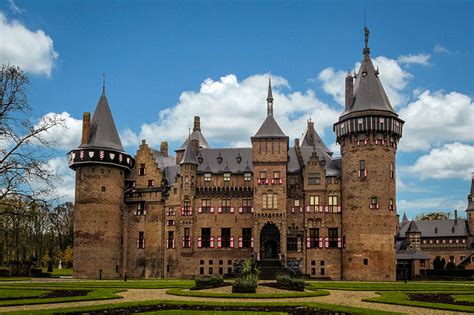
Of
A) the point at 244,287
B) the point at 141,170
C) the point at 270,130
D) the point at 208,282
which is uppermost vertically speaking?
the point at 270,130

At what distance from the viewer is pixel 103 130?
6256 cm

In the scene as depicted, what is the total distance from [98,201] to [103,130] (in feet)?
27.1

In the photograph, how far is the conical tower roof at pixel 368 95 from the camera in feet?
187

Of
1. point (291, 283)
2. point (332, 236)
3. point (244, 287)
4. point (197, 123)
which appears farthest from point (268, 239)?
point (244, 287)

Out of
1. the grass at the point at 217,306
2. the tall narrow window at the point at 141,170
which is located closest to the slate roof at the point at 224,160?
the tall narrow window at the point at 141,170

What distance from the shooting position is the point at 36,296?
27828 millimetres

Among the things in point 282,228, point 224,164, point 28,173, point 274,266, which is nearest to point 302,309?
point 28,173

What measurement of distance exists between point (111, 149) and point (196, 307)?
4090cm

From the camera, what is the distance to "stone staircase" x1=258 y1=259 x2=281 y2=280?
49.9m

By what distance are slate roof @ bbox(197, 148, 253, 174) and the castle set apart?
0.42 ft

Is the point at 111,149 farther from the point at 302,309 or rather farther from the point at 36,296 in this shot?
the point at 302,309

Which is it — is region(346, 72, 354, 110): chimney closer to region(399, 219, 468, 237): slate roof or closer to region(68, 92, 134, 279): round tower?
region(68, 92, 134, 279): round tower

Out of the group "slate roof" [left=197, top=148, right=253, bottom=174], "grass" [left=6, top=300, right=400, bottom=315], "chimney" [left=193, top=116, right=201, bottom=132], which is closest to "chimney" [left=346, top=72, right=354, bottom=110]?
"slate roof" [left=197, top=148, right=253, bottom=174]

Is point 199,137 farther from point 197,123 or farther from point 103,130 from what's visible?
point 103,130
